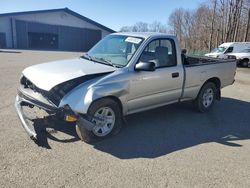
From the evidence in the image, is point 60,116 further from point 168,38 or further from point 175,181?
point 168,38

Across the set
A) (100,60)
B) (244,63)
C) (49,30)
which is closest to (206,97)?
(100,60)

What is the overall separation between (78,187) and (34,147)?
133 centimetres

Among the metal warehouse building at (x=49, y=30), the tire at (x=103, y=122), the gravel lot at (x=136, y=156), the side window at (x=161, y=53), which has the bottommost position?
the gravel lot at (x=136, y=156)

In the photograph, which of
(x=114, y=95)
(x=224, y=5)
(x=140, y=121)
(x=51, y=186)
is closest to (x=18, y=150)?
(x=51, y=186)

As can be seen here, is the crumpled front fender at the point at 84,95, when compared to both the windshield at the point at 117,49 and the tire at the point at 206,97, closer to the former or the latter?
the windshield at the point at 117,49

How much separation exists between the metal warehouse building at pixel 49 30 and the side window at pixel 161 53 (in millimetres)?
35621

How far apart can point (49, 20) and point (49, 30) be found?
1553 millimetres

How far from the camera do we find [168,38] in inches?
224

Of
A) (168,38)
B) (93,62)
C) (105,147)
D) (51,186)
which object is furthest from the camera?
(168,38)

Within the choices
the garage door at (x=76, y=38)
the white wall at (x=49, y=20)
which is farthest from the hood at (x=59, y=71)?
the garage door at (x=76, y=38)

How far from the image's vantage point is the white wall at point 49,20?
36000 mm

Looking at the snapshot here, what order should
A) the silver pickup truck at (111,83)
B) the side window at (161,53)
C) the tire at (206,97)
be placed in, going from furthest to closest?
the tire at (206,97) → the side window at (161,53) → the silver pickup truck at (111,83)

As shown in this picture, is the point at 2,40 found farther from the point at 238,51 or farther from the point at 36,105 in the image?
the point at 36,105

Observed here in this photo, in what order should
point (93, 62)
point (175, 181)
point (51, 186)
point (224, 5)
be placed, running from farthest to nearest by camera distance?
point (224, 5) → point (93, 62) → point (175, 181) → point (51, 186)
